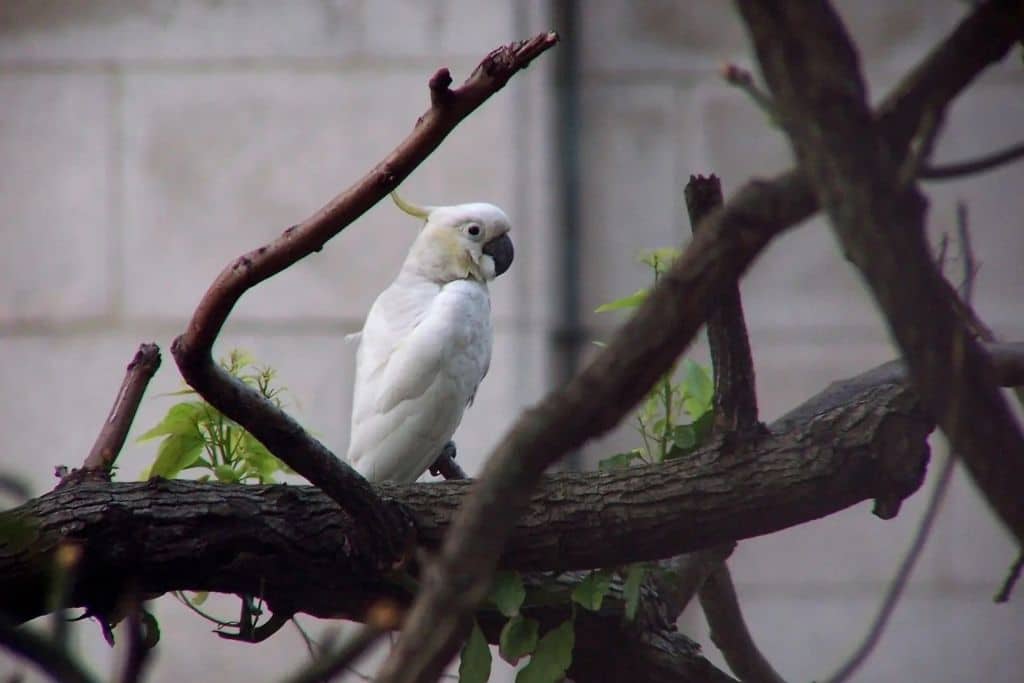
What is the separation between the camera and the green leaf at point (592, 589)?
1.09 meters

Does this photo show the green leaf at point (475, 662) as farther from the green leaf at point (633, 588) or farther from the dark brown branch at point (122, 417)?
the dark brown branch at point (122, 417)

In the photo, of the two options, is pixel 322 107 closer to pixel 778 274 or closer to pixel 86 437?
pixel 86 437

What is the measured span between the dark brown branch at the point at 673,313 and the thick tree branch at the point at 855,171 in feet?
0.06

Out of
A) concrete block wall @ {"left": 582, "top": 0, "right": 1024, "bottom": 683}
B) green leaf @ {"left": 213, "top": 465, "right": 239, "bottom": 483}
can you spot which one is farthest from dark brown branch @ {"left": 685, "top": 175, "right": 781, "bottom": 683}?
concrete block wall @ {"left": 582, "top": 0, "right": 1024, "bottom": 683}

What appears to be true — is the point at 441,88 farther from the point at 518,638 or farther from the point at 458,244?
the point at 458,244

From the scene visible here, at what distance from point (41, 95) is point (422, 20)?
0.67 metres

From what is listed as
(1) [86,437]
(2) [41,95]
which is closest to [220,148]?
(2) [41,95]

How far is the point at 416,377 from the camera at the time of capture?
1.42 meters

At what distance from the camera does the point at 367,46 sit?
2018 mm

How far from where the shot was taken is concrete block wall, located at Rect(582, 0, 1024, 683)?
1948mm

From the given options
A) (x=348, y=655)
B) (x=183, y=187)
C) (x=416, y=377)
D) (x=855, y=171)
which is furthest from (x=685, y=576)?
(x=183, y=187)

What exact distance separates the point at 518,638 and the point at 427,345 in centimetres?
43

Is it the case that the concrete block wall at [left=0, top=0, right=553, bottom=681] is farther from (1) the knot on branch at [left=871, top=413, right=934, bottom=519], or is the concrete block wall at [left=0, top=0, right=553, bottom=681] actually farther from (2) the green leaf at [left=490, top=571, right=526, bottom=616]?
(1) the knot on branch at [left=871, top=413, right=934, bottom=519]

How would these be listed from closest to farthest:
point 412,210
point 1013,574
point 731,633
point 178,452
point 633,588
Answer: point 1013,574
point 633,588
point 178,452
point 731,633
point 412,210
